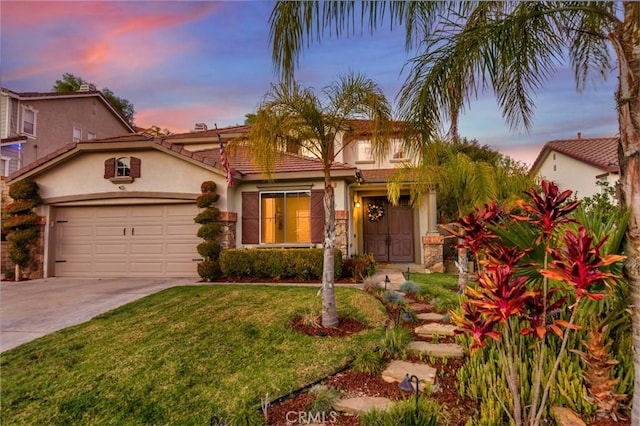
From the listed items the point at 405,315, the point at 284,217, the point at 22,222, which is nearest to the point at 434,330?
the point at 405,315

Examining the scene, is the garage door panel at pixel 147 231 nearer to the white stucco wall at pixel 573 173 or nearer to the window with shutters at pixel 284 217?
the window with shutters at pixel 284 217

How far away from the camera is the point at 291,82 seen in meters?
3.27

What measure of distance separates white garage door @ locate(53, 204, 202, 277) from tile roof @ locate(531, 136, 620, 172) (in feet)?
47.2

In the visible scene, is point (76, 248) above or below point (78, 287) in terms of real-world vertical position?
above

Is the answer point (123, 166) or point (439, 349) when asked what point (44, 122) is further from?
point (439, 349)

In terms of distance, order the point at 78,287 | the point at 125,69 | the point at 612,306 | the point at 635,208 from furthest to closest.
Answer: the point at 125,69, the point at 78,287, the point at 612,306, the point at 635,208

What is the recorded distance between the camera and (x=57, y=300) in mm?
7426

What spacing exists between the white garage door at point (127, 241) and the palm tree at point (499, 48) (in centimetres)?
848

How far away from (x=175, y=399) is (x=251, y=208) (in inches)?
305

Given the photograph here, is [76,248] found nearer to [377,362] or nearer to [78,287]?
[78,287]

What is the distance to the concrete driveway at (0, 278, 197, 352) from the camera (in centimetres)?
562

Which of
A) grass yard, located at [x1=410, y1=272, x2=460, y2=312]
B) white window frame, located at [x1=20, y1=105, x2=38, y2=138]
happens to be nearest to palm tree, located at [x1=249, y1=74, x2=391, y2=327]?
grass yard, located at [x1=410, y1=272, x2=460, y2=312]

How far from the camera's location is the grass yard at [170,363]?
322 centimetres

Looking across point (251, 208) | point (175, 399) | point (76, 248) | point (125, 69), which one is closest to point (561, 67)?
point (175, 399)
